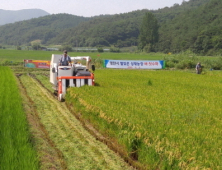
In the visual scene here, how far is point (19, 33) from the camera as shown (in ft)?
595

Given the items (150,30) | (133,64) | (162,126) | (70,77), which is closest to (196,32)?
(150,30)

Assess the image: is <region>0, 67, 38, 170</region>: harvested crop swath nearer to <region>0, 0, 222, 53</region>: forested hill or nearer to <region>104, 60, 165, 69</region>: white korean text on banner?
<region>104, 60, 165, 69</region>: white korean text on banner

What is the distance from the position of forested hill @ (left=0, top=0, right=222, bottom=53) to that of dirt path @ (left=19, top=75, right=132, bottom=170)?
65915mm

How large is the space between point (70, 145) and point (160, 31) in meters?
96.1

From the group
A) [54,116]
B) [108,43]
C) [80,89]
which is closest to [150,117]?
[54,116]

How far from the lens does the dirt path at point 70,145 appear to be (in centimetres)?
557

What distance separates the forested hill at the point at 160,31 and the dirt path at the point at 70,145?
6592cm

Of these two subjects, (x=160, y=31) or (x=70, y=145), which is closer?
(x=70, y=145)

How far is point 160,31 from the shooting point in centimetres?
9931

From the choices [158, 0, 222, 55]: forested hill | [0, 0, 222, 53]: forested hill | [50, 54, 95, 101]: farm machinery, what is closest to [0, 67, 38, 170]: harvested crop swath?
[50, 54, 95, 101]: farm machinery

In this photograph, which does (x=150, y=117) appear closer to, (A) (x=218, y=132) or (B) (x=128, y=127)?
(B) (x=128, y=127)

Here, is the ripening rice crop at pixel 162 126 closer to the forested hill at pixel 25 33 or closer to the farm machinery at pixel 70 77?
the farm machinery at pixel 70 77

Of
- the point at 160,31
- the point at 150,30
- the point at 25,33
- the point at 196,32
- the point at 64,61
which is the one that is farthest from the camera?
the point at 25,33

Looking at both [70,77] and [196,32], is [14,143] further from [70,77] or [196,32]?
[196,32]
